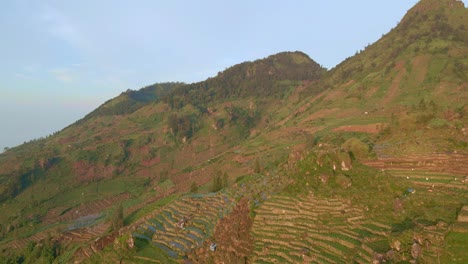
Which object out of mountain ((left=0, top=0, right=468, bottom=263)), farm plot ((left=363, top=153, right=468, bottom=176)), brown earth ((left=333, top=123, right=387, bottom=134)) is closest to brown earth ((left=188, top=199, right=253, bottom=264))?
mountain ((left=0, top=0, right=468, bottom=263))

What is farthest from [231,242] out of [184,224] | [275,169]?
[275,169]

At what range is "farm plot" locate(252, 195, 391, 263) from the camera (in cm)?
1513

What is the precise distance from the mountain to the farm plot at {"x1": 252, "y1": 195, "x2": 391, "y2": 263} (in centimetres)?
9

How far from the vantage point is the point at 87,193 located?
64062 mm

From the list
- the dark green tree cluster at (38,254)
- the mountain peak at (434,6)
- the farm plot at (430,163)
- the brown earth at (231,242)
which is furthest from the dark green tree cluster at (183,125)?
the farm plot at (430,163)

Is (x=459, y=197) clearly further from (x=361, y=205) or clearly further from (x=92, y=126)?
(x=92, y=126)

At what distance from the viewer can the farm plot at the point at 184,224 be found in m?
21.5

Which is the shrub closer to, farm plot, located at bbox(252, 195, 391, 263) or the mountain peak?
farm plot, located at bbox(252, 195, 391, 263)

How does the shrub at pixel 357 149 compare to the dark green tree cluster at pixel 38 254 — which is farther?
the dark green tree cluster at pixel 38 254

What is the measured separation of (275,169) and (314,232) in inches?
577

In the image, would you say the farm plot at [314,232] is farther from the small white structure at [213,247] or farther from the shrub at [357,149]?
the shrub at [357,149]

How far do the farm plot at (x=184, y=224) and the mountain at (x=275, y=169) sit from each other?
5.1 inches

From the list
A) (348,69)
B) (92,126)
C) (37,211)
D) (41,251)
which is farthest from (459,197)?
(92,126)

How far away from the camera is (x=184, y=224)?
24.2 metres
